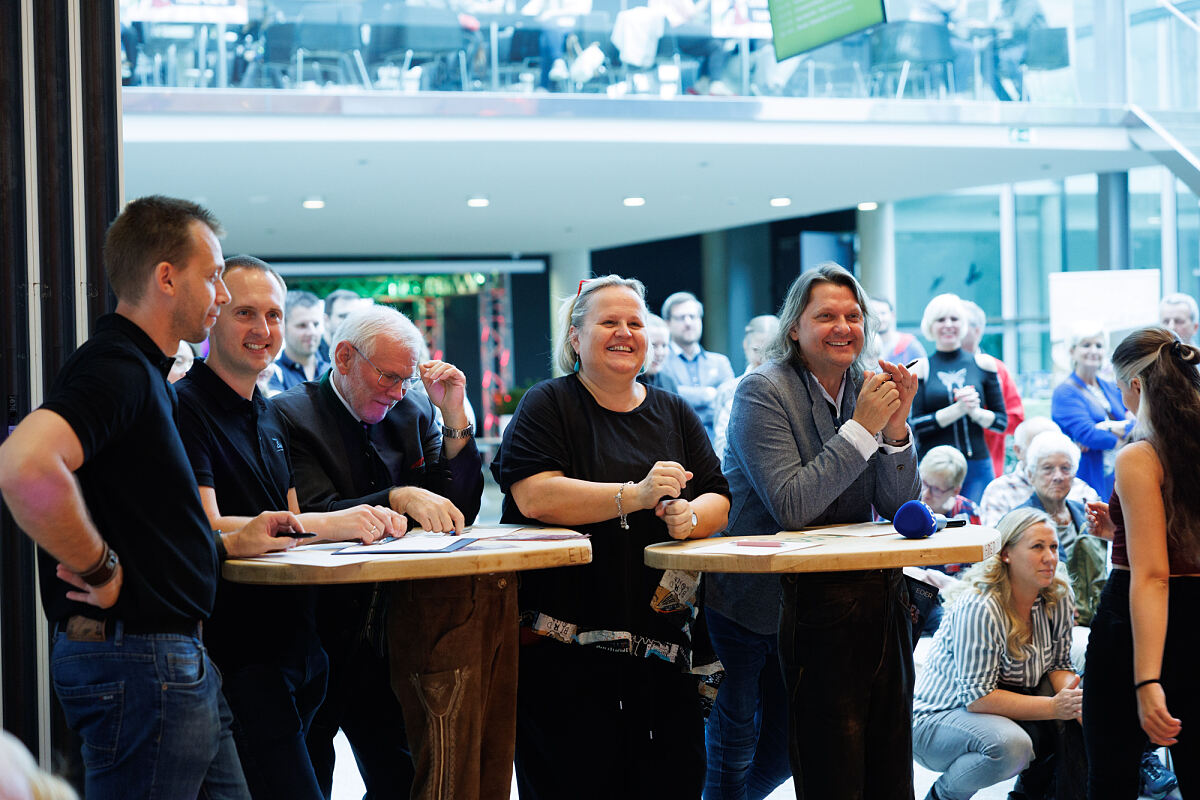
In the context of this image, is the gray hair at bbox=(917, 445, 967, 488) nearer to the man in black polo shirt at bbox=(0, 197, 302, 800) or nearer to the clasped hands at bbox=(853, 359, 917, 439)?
the clasped hands at bbox=(853, 359, 917, 439)

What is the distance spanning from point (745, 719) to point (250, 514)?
4.25 ft

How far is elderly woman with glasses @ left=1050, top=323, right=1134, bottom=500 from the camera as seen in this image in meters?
5.72

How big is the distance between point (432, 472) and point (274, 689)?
68 centimetres

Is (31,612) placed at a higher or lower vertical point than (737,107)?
lower

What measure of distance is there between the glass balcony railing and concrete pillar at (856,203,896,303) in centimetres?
389

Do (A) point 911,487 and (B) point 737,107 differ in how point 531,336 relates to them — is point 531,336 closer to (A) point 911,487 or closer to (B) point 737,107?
(B) point 737,107

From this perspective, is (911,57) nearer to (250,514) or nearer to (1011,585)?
(1011,585)

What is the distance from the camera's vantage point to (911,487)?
2.74 m

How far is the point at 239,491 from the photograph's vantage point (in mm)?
2316

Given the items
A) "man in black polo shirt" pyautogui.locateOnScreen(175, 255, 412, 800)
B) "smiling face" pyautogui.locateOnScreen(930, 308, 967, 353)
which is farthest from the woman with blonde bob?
"smiling face" pyautogui.locateOnScreen(930, 308, 967, 353)

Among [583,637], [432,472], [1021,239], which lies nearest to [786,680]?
[583,637]

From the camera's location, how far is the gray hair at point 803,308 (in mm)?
2789

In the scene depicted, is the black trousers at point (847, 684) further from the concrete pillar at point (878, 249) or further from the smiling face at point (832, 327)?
the concrete pillar at point (878, 249)

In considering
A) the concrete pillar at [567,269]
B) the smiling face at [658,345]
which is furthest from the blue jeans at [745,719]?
the concrete pillar at [567,269]
